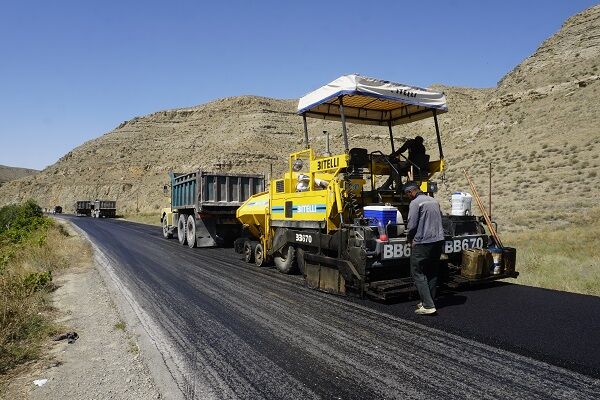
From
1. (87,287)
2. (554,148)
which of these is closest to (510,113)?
(554,148)

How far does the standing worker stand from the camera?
5.93m

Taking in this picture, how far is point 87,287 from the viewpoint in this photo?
338 inches

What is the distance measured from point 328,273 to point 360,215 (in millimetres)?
1109

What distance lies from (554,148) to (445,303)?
26.1 metres

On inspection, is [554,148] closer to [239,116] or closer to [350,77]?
[350,77]

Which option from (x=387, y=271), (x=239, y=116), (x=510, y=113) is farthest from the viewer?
(x=239, y=116)

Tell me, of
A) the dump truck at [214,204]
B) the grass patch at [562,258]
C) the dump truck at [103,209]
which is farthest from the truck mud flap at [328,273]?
the dump truck at [103,209]

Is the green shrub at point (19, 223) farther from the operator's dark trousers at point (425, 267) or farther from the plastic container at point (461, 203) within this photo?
the operator's dark trousers at point (425, 267)

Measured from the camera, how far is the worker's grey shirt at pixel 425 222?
596 centimetres

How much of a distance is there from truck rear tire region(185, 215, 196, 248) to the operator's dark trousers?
1121 centimetres

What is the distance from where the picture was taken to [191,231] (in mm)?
16172

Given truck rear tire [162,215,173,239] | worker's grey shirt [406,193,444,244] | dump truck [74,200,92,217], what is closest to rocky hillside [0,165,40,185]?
dump truck [74,200,92,217]

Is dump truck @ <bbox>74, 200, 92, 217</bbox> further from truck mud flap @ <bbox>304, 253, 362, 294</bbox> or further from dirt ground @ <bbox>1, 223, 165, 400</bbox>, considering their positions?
truck mud flap @ <bbox>304, 253, 362, 294</bbox>

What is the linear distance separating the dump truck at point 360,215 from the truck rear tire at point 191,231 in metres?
7.24
